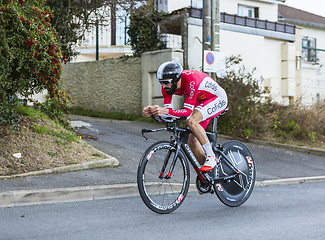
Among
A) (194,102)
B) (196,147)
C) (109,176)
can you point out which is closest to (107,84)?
(109,176)

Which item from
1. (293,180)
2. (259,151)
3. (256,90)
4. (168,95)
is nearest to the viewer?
(168,95)

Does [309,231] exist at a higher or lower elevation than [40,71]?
lower

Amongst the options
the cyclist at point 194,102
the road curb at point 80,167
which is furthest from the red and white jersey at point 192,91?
the road curb at point 80,167

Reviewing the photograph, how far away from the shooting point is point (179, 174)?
531 centimetres

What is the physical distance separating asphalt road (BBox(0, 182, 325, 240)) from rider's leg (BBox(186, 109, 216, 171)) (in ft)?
1.98

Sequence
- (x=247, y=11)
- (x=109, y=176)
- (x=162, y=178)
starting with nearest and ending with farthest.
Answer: (x=162, y=178), (x=109, y=176), (x=247, y=11)

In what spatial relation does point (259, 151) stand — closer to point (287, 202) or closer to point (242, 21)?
point (287, 202)

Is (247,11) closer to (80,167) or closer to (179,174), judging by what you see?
(80,167)

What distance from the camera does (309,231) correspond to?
14.9 ft

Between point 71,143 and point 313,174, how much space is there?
544 centimetres

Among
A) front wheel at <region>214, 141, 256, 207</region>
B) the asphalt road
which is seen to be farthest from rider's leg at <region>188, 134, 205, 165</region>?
the asphalt road

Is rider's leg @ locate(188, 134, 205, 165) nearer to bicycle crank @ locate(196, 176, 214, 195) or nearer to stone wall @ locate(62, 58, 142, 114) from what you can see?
bicycle crank @ locate(196, 176, 214, 195)

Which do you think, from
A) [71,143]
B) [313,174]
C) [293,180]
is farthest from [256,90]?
[71,143]

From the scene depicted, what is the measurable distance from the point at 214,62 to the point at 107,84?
7.44 m
